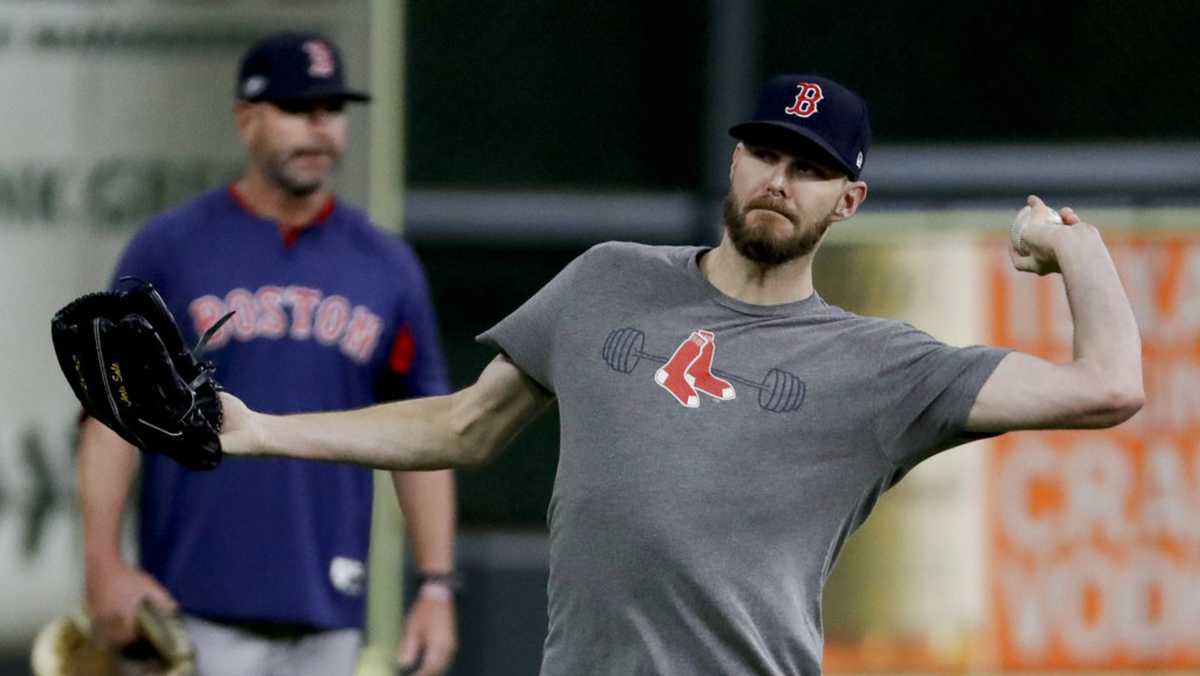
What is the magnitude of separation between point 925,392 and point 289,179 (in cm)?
212

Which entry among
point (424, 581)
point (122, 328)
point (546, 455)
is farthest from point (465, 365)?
point (122, 328)

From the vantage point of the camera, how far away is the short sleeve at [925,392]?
12.8 feet

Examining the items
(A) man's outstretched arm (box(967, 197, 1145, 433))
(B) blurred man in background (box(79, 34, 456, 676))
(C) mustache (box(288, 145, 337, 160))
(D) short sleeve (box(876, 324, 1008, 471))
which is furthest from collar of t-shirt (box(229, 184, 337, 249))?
(A) man's outstretched arm (box(967, 197, 1145, 433))

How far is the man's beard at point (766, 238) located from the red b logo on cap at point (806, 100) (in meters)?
0.16

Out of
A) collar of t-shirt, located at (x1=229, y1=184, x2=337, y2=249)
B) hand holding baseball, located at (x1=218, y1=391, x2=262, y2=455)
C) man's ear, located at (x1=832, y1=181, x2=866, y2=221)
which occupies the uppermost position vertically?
man's ear, located at (x1=832, y1=181, x2=866, y2=221)

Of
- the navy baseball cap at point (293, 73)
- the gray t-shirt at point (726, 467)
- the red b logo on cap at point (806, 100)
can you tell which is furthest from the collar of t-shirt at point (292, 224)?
the red b logo on cap at point (806, 100)

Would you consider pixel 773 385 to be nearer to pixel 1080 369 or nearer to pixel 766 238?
pixel 766 238

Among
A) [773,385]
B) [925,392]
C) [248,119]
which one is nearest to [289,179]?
[248,119]

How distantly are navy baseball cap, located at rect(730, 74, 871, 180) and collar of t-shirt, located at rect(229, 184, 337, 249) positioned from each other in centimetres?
175

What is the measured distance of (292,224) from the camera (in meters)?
5.60

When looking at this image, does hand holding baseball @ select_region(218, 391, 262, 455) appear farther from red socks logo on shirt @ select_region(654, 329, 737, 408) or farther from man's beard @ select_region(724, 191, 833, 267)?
man's beard @ select_region(724, 191, 833, 267)

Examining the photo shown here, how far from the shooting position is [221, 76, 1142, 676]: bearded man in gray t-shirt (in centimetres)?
388

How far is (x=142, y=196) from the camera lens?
24.2ft

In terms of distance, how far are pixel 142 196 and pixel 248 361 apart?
2.15 m
